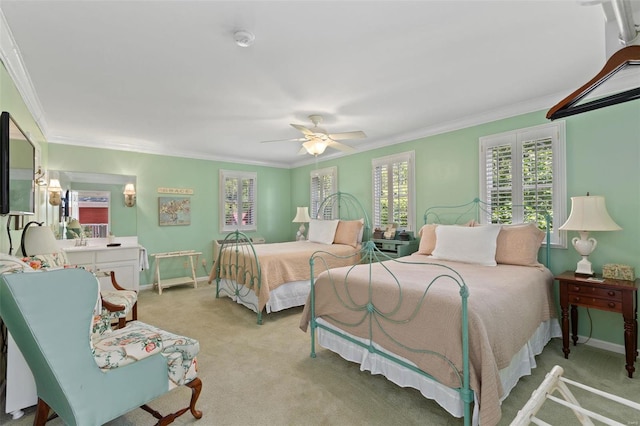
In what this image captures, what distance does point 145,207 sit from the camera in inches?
219

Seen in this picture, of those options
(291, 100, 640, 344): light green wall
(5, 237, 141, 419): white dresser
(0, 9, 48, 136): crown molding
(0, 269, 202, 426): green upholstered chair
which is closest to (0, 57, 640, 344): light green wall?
(291, 100, 640, 344): light green wall

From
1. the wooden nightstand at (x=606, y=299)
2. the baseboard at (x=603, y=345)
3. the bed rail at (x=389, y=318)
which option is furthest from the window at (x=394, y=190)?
the baseboard at (x=603, y=345)

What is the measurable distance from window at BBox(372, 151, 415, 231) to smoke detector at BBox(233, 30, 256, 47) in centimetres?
327

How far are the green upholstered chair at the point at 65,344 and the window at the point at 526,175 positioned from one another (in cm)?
402

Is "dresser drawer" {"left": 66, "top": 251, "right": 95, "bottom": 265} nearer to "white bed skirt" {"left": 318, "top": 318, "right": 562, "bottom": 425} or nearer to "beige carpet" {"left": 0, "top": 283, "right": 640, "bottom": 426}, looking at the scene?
"beige carpet" {"left": 0, "top": 283, "right": 640, "bottom": 426}

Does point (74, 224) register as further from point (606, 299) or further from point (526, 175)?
point (606, 299)

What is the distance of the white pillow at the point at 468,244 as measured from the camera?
10.4 feet

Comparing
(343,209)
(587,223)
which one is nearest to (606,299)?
(587,223)

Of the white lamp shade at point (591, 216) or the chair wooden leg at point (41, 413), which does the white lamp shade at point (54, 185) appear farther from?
the white lamp shade at point (591, 216)

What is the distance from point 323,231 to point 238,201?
2322mm

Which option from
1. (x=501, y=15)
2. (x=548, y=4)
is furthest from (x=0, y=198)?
(x=548, y=4)

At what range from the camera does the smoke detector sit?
2.11 m

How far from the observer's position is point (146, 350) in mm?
1783

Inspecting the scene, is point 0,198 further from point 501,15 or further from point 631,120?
point 631,120
